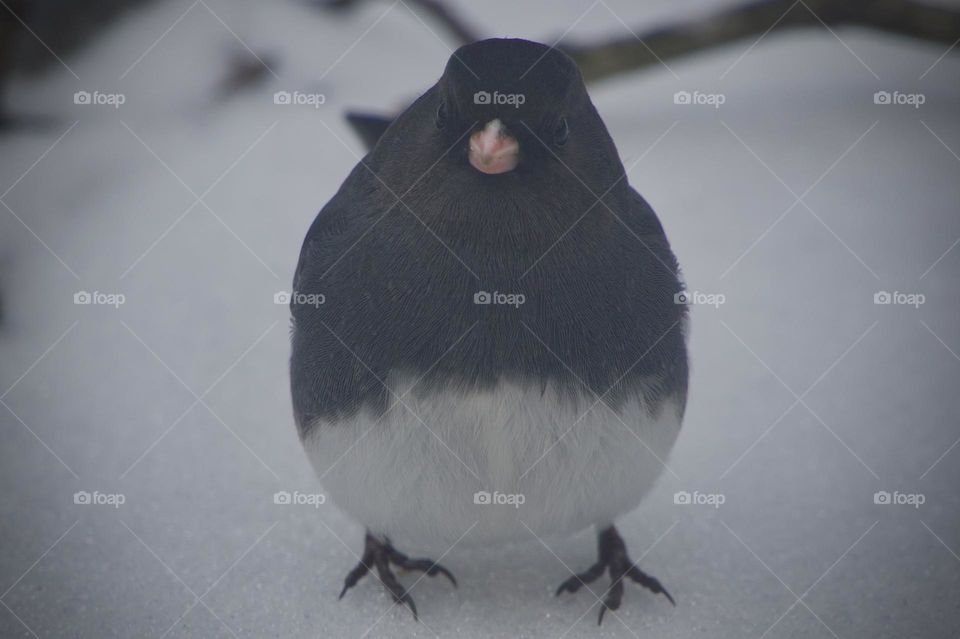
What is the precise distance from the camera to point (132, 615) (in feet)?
4.36

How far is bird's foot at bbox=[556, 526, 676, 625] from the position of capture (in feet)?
4.65

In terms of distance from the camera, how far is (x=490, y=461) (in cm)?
123

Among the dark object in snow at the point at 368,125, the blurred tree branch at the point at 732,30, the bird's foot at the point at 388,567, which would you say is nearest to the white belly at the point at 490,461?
the bird's foot at the point at 388,567

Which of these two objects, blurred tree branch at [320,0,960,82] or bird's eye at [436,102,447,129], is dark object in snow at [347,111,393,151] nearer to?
bird's eye at [436,102,447,129]

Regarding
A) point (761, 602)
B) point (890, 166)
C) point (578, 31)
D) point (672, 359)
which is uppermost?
point (578, 31)

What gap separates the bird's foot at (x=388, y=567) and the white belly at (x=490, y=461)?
11 cm

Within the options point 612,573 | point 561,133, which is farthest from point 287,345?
point 561,133

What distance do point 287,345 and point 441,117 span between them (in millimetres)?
824

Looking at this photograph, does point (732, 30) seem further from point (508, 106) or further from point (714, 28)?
point (508, 106)

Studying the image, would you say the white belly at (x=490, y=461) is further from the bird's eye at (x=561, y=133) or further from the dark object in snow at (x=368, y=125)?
the dark object in snow at (x=368, y=125)

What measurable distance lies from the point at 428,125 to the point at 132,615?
28.4 inches

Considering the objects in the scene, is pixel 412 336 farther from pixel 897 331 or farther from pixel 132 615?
pixel 897 331

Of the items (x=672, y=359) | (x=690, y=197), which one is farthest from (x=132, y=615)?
(x=690, y=197)

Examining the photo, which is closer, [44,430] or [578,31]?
[44,430]
